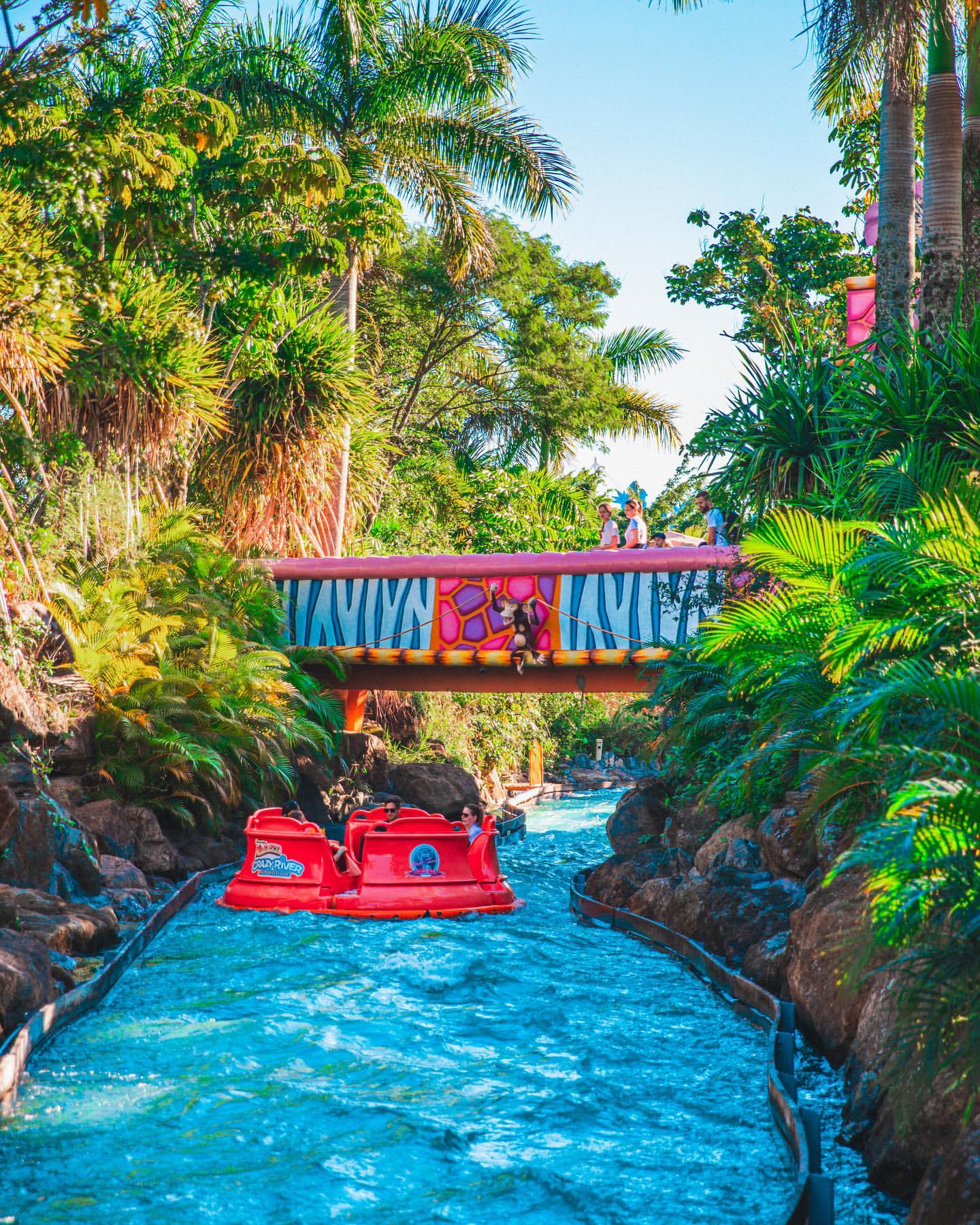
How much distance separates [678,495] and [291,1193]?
32.8 m

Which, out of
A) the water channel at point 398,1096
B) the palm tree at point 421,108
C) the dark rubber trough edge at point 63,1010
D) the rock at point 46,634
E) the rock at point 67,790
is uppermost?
the palm tree at point 421,108

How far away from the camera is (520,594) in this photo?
14.5 meters

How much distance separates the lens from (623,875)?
10.7 metres

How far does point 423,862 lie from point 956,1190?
7033mm

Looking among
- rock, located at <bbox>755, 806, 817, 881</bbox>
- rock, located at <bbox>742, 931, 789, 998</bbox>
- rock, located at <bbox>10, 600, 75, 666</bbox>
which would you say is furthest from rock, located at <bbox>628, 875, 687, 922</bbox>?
rock, located at <bbox>10, 600, 75, 666</bbox>

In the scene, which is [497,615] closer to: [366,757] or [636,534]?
[636,534]

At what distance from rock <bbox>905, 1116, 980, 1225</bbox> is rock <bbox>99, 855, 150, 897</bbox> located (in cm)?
755

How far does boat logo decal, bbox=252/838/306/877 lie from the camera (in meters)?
10.1

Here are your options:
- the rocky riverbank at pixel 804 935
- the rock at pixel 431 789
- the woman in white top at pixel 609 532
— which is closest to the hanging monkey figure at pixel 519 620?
the woman in white top at pixel 609 532

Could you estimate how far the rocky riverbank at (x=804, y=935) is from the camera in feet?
12.6

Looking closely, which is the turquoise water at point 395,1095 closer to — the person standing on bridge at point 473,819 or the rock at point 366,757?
the person standing on bridge at point 473,819

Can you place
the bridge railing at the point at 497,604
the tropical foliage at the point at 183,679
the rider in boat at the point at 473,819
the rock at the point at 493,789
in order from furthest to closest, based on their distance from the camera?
1. the rock at the point at 493,789
2. the bridge railing at the point at 497,604
3. the tropical foliage at the point at 183,679
4. the rider in boat at the point at 473,819

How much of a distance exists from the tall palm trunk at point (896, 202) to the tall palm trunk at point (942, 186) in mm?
337

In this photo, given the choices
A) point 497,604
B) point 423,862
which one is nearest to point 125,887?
point 423,862
